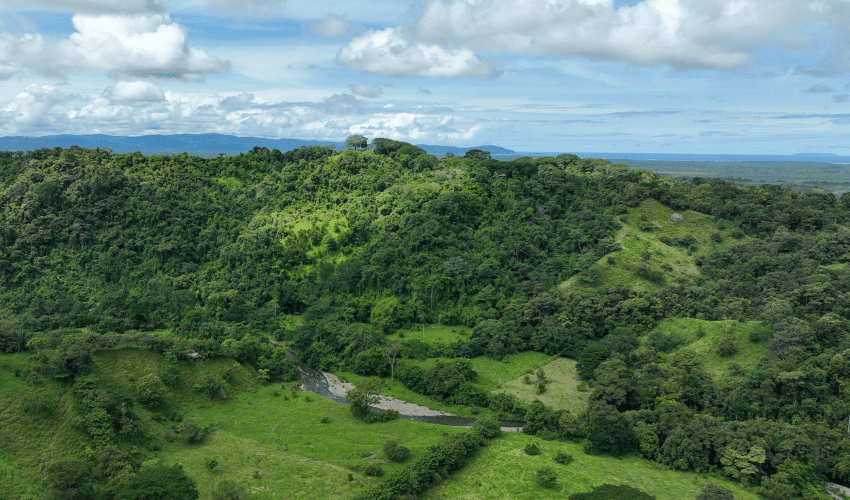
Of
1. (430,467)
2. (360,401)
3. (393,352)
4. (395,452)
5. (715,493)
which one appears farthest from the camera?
(393,352)

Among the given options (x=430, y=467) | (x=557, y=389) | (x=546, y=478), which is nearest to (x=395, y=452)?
(x=430, y=467)

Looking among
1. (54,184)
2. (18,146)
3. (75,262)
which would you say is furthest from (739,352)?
(18,146)

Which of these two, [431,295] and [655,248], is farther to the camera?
[655,248]

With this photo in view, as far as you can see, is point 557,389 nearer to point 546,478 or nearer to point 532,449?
point 532,449

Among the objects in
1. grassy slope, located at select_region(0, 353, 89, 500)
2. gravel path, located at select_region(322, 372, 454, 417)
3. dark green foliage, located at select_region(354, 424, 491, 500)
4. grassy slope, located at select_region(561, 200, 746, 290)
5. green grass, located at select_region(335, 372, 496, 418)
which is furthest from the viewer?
grassy slope, located at select_region(561, 200, 746, 290)

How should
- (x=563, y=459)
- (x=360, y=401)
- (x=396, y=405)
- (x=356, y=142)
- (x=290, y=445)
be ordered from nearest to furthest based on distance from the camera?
(x=563, y=459) < (x=290, y=445) < (x=360, y=401) < (x=396, y=405) < (x=356, y=142)

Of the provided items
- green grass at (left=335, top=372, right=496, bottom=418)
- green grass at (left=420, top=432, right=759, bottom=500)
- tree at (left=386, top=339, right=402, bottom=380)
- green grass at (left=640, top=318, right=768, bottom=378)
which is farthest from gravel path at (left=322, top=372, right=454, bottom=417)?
green grass at (left=640, top=318, right=768, bottom=378)

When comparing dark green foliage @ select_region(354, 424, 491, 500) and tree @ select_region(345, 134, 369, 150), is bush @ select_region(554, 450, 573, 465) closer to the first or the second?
dark green foliage @ select_region(354, 424, 491, 500)
